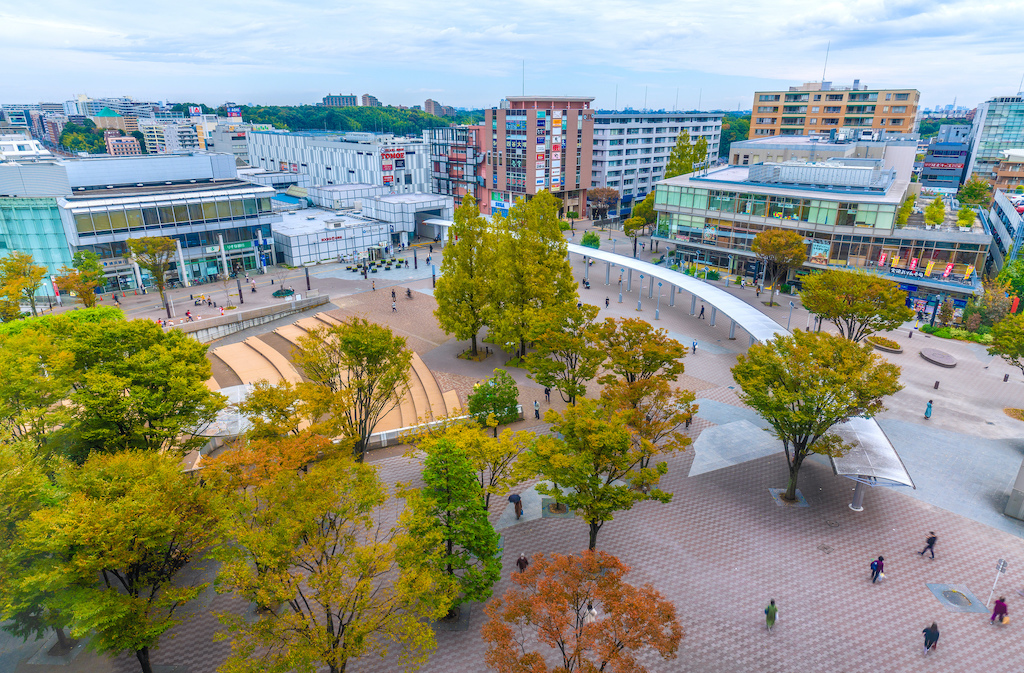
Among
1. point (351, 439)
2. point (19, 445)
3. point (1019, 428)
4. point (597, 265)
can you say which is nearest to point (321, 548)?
point (351, 439)

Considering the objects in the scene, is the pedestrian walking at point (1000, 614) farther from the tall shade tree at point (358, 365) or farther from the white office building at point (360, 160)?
the white office building at point (360, 160)

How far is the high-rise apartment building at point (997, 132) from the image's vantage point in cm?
9831

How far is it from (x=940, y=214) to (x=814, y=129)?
236 ft

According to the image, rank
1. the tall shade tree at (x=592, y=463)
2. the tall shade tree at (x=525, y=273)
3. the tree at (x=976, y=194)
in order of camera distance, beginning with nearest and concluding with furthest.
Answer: the tall shade tree at (x=592, y=463), the tall shade tree at (x=525, y=273), the tree at (x=976, y=194)

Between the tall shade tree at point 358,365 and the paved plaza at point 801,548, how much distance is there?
3845mm

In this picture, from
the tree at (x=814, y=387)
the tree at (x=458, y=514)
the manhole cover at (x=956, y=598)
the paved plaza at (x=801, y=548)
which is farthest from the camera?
the tree at (x=814, y=387)

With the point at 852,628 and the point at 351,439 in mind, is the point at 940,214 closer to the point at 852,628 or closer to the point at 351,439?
the point at 852,628

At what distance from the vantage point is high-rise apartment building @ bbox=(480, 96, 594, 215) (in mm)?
92812

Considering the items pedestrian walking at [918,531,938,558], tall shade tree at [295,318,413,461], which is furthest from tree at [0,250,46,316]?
pedestrian walking at [918,531,938,558]

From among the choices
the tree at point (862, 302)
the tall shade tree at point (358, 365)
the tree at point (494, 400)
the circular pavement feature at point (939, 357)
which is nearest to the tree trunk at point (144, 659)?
the tall shade tree at point (358, 365)

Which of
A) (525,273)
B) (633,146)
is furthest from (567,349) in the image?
(633,146)

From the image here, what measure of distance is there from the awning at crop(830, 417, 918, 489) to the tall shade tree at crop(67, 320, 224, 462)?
29.5 metres

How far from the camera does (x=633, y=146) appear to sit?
111 meters

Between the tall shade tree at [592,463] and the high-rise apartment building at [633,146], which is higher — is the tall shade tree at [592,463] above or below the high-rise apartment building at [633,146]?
below
